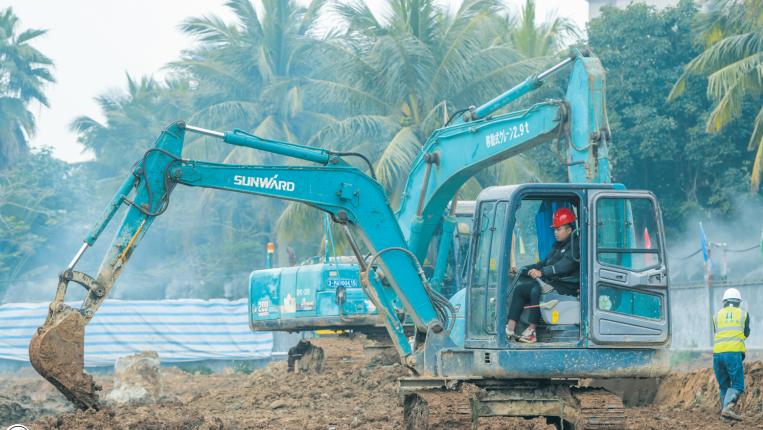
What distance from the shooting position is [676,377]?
16328mm

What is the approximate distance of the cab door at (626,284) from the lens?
950 centimetres

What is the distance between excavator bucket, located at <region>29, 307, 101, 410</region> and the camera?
33.6 ft

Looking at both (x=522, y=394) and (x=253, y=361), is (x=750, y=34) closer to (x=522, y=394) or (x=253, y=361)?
(x=253, y=361)

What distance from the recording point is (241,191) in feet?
34.9

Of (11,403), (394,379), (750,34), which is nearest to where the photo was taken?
(11,403)

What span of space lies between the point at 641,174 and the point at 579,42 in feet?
14.8

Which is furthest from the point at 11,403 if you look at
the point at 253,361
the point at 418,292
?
the point at 253,361

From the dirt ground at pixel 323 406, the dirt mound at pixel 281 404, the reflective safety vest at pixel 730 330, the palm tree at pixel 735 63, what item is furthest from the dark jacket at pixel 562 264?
the palm tree at pixel 735 63

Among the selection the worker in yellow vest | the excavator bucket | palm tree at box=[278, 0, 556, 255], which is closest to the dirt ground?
the worker in yellow vest

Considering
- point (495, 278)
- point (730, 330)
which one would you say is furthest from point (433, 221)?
point (495, 278)

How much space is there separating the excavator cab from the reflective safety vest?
3705 millimetres

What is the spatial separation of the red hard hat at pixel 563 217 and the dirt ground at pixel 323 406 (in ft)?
8.43

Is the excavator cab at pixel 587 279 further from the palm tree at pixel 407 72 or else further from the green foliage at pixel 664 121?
the green foliage at pixel 664 121

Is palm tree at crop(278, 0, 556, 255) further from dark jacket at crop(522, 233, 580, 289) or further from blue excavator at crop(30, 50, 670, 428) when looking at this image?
dark jacket at crop(522, 233, 580, 289)
